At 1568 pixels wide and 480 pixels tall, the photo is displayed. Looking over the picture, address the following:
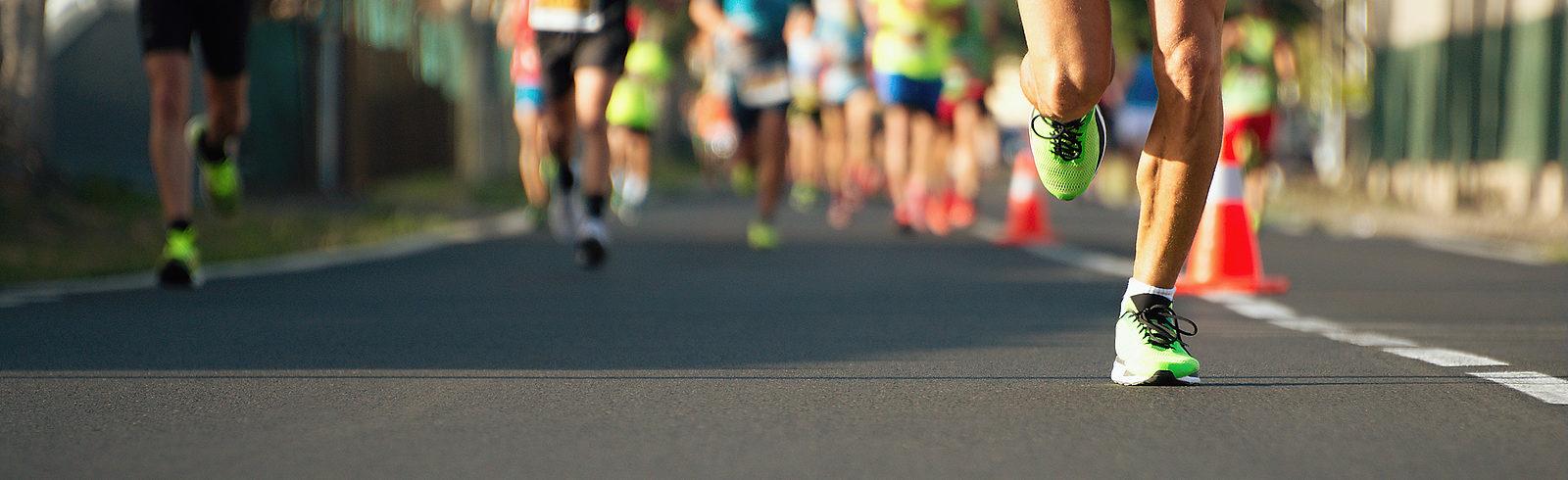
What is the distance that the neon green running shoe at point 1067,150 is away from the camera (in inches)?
210

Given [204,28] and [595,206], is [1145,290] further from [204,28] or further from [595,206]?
[595,206]

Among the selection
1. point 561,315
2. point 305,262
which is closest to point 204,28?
point 305,262

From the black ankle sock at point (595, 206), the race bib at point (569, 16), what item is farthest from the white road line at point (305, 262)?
the race bib at point (569, 16)

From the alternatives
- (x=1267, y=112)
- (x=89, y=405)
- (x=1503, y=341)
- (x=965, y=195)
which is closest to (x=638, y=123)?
(x=965, y=195)

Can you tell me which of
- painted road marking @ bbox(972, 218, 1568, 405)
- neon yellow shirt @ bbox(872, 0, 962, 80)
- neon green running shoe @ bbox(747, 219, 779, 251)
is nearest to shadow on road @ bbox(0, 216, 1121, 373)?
painted road marking @ bbox(972, 218, 1568, 405)

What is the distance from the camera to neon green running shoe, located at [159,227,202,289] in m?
8.13

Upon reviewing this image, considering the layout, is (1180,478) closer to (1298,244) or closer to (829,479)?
(829,479)

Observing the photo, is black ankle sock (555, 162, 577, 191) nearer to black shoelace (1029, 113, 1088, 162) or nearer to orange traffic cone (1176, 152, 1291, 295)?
orange traffic cone (1176, 152, 1291, 295)

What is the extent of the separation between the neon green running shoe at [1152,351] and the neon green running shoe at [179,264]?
411 cm

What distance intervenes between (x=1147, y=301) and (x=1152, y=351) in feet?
0.64

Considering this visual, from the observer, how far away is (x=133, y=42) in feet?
51.6

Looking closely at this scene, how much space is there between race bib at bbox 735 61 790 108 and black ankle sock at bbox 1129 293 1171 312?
7.47 meters

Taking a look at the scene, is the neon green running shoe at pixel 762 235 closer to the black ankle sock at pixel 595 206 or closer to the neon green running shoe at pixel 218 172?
the black ankle sock at pixel 595 206

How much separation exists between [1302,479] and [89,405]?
7.72 ft
